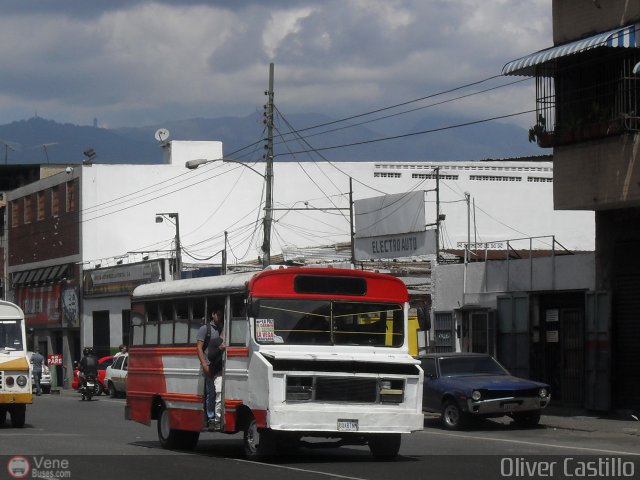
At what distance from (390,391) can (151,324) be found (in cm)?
503

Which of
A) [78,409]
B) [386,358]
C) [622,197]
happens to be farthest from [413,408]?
[78,409]

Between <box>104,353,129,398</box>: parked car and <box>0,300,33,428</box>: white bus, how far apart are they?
15.5m

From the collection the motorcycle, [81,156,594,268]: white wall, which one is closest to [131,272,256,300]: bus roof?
the motorcycle

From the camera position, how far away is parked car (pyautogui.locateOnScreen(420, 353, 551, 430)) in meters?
24.4

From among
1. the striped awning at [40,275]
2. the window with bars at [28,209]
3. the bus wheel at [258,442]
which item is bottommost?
the bus wheel at [258,442]

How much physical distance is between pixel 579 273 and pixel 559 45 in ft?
18.3

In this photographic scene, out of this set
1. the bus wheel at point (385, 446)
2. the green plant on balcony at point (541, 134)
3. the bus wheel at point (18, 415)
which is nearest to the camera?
the bus wheel at point (385, 446)

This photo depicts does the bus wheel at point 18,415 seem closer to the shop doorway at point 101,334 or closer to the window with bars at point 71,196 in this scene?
the shop doorway at point 101,334

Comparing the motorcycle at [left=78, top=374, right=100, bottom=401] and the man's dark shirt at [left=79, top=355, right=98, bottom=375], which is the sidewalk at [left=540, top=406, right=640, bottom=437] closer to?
the motorcycle at [left=78, top=374, right=100, bottom=401]

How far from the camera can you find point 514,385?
973 inches

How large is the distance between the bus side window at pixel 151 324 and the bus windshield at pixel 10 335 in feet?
18.2

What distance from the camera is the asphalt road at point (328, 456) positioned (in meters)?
15.6

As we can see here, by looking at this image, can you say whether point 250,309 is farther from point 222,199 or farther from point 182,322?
point 222,199

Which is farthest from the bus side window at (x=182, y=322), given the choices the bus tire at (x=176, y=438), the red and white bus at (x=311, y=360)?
the bus tire at (x=176, y=438)
